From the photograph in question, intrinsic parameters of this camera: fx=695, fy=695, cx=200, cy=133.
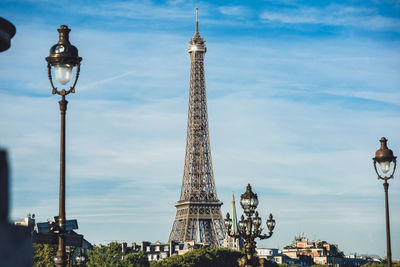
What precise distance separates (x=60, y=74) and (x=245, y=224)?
20.8 m

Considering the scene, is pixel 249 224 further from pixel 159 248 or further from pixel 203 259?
pixel 159 248

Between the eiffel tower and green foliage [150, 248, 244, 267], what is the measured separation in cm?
1122

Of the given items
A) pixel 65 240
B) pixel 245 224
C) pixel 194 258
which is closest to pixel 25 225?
pixel 65 240

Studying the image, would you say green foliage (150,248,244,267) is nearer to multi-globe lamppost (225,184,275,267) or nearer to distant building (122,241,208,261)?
distant building (122,241,208,261)

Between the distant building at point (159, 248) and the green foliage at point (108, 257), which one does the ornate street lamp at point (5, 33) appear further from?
the distant building at point (159, 248)

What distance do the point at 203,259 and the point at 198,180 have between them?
33.4 m

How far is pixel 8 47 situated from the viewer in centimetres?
392

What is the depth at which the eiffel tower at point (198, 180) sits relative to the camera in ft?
506

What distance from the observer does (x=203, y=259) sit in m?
131

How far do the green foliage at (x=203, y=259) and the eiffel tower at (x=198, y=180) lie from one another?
442 inches

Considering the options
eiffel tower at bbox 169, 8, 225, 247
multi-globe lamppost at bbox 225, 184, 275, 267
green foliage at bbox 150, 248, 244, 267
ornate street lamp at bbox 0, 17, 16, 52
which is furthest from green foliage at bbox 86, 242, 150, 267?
ornate street lamp at bbox 0, 17, 16, 52

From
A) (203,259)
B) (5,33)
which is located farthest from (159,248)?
(5,33)

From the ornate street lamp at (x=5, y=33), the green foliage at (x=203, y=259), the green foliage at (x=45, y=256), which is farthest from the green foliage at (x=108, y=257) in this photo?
the ornate street lamp at (x=5, y=33)

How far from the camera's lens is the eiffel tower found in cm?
15438
